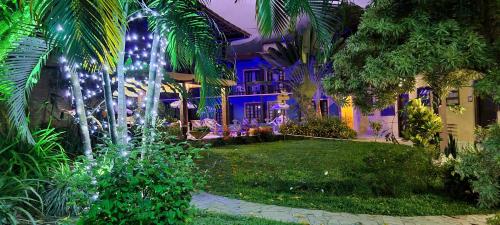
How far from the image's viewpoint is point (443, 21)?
4645mm

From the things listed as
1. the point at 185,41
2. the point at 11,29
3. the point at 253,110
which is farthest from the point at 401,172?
the point at 253,110

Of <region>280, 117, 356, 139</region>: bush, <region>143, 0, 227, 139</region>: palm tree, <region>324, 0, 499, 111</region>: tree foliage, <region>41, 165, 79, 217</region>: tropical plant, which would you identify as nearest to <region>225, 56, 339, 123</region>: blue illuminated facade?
<region>280, 117, 356, 139</region>: bush

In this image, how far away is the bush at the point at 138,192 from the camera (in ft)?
11.5

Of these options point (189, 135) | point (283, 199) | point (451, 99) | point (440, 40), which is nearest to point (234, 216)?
point (283, 199)

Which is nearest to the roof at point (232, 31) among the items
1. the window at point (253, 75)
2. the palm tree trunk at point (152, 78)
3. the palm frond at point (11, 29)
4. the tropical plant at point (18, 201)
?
the palm tree trunk at point (152, 78)

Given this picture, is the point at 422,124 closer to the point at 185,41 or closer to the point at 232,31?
the point at 185,41

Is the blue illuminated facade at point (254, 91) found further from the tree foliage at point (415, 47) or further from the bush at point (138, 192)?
the bush at point (138, 192)

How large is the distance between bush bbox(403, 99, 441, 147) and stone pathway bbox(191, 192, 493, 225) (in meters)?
5.38

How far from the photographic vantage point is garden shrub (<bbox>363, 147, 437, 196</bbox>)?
716 centimetres

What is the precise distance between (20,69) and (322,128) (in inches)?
658

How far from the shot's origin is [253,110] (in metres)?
35.4

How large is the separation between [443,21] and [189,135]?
663 inches

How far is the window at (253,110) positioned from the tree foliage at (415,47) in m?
29.1

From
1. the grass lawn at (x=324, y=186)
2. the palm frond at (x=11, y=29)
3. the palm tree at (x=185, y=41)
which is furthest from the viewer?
the grass lawn at (x=324, y=186)
